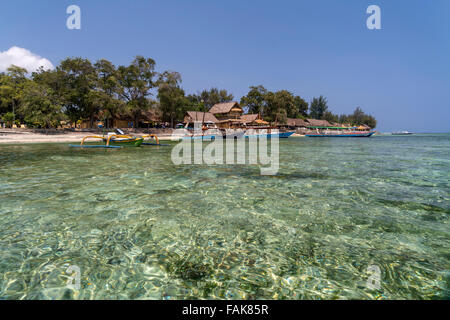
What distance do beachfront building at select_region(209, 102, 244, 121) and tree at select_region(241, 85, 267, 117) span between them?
50.9 ft

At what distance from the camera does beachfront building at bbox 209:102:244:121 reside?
58.5m

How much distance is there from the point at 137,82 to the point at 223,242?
4469 cm

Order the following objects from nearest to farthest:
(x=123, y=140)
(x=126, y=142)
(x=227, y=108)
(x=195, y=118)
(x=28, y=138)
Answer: (x=123, y=140), (x=126, y=142), (x=28, y=138), (x=195, y=118), (x=227, y=108)

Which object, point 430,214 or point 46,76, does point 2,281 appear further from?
point 46,76

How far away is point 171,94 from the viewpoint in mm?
45625

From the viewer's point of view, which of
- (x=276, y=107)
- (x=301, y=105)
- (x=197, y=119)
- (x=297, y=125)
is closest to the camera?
(x=197, y=119)

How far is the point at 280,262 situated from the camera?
9.05 ft

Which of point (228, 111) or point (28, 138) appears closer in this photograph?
point (28, 138)

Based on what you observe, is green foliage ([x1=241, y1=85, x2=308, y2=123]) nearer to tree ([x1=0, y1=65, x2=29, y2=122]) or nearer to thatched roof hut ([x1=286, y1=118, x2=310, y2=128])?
thatched roof hut ([x1=286, y1=118, x2=310, y2=128])

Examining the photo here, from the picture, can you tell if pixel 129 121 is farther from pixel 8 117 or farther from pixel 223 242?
pixel 223 242

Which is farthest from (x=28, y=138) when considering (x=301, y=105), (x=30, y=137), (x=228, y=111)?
(x=301, y=105)

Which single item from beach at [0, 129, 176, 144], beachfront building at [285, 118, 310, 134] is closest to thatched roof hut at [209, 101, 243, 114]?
beachfront building at [285, 118, 310, 134]

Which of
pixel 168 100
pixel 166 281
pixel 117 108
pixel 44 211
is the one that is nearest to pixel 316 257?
pixel 166 281
